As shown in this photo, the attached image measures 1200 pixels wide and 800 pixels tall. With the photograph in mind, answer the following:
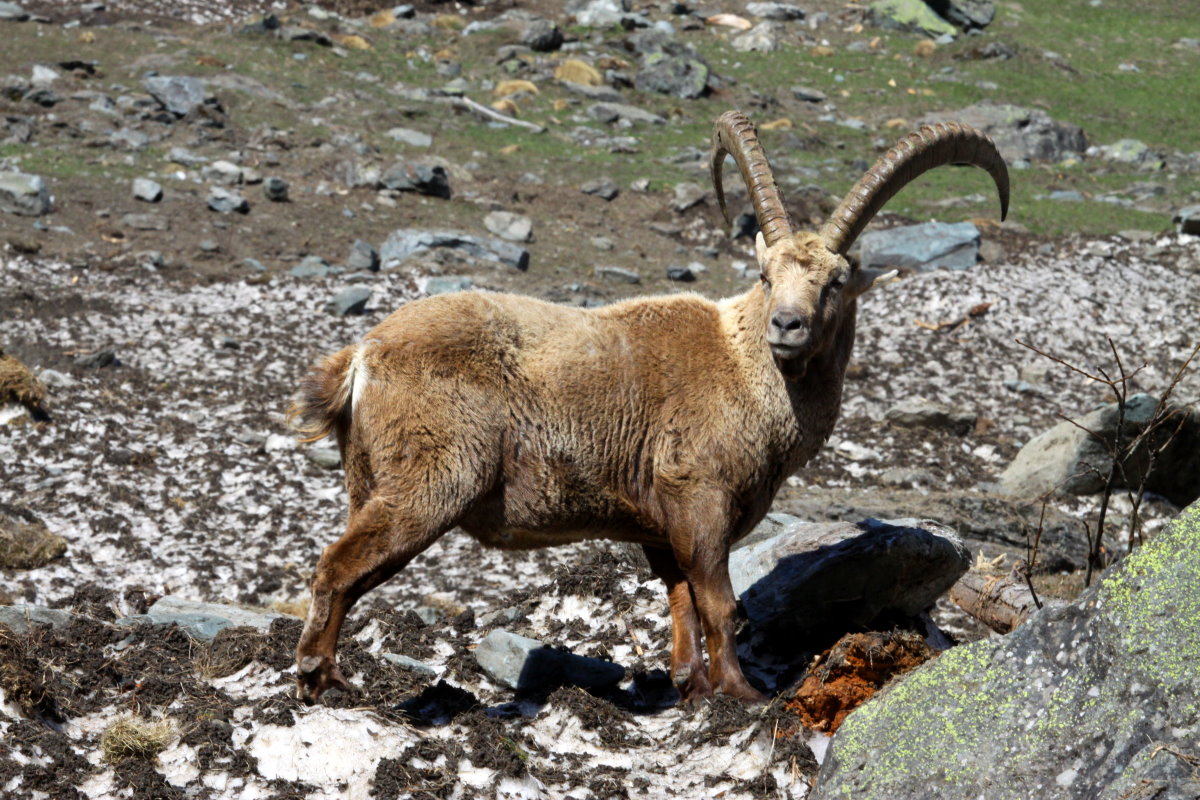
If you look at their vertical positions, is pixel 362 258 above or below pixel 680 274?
above

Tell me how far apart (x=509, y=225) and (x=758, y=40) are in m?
15.9

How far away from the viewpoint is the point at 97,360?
524 inches

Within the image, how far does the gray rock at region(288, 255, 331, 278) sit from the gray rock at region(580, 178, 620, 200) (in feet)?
19.6

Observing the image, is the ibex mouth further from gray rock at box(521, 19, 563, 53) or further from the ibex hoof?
gray rock at box(521, 19, 563, 53)

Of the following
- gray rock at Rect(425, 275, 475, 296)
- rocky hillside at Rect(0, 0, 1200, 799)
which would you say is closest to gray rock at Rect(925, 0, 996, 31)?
rocky hillside at Rect(0, 0, 1200, 799)

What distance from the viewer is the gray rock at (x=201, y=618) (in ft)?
24.9

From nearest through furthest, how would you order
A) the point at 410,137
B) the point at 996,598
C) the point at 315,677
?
the point at 315,677 < the point at 996,598 < the point at 410,137

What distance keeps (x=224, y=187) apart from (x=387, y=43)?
11374 mm

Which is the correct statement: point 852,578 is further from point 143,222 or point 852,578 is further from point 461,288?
point 143,222

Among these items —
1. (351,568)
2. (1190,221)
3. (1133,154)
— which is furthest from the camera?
(1133,154)

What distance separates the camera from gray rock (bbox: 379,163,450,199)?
20.3m

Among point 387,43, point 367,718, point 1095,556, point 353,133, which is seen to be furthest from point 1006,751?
point 387,43

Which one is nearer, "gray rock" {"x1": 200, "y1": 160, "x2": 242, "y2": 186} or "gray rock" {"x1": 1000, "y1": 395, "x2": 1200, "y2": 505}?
"gray rock" {"x1": 1000, "y1": 395, "x2": 1200, "y2": 505}

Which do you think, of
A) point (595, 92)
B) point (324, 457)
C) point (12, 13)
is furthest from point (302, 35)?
point (324, 457)
